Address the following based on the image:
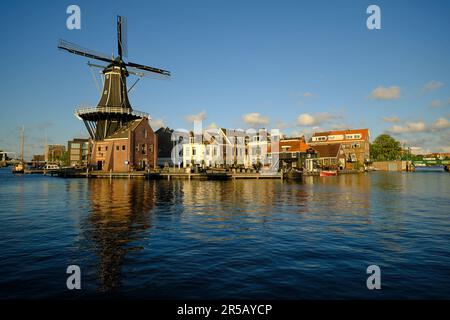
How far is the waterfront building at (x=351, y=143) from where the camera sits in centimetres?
10621

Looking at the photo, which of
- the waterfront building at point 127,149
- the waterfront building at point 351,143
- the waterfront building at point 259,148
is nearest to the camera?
the waterfront building at point 127,149

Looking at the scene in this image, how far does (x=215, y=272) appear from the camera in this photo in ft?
33.0

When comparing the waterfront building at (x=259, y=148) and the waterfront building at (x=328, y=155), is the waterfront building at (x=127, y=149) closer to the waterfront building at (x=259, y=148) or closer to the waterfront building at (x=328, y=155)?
the waterfront building at (x=259, y=148)

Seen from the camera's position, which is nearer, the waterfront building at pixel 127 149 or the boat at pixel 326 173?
the waterfront building at pixel 127 149

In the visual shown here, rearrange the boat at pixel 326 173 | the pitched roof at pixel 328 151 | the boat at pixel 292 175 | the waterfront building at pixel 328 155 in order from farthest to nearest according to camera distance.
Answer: the pitched roof at pixel 328 151 → the waterfront building at pixel 328 155 → the boat at pixel 326 173 → the boat at pixel 292 175

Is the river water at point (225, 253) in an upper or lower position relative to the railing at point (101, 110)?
lower

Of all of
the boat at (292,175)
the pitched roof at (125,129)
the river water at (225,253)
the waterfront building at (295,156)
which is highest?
the pitched roof at (125,129)

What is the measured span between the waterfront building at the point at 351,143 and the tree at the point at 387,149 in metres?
23.5

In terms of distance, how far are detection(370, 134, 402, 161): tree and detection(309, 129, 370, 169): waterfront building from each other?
23.5m

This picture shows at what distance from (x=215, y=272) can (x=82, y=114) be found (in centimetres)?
6779

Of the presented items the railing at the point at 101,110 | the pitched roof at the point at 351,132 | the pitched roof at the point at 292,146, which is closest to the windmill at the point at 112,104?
the railing at the point at 101,110

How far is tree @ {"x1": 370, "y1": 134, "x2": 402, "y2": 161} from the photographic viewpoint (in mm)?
133375

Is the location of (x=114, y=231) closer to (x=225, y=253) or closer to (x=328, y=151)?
(x=225, y=253)
